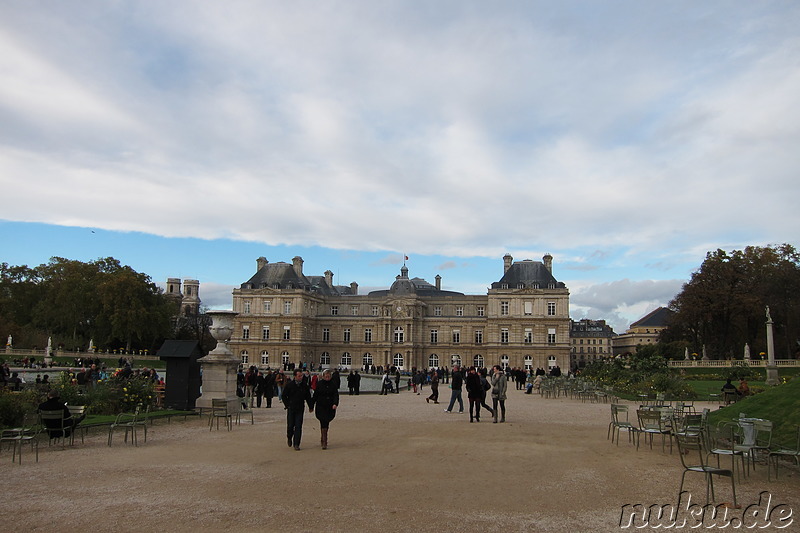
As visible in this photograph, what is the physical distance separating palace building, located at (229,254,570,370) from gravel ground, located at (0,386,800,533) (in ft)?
183

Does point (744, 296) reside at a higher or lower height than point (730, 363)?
higher

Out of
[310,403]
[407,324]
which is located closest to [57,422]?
[310,403]

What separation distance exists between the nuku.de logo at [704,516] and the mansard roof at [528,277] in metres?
62.3

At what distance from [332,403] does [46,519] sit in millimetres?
5595

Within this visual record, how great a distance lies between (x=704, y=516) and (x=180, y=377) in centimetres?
1396

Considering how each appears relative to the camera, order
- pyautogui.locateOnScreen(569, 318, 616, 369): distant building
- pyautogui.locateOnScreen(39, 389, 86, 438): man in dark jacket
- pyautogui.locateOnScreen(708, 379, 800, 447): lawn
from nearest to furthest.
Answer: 1. pyautogui.locateOnScreen(708, 379, 800, 447): lawn
2. pyautogui.locateOnScreen(39, 389, 86, 438): man in dark jacket
3. pyautogui.locateOnScreen(569, 318, 616, 369): distant building

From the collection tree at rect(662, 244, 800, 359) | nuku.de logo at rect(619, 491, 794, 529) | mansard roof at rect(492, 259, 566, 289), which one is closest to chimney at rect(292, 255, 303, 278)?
mansard roof at rect(492, 259, 566, 289)

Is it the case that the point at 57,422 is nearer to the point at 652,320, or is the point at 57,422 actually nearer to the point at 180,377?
the point at 180,377

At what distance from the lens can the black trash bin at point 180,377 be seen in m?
17.5

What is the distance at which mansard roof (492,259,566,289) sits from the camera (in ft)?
227

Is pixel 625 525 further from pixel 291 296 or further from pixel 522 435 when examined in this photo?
pixel 291 296

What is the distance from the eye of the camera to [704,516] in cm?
700

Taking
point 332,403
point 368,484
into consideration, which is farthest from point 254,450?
point 368,484

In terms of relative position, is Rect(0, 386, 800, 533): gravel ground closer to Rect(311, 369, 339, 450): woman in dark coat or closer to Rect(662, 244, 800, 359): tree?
Rect(311, 369, 339, 450): woman in dark coat
